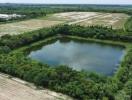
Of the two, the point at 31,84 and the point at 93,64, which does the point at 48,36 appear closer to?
the point at 93,64

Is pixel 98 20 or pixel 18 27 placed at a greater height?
pixel 98 20

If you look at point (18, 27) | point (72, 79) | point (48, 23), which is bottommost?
point (18, 27)

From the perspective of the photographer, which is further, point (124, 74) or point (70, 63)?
point (70, 63)

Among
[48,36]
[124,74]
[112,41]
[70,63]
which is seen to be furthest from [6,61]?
[112,41]

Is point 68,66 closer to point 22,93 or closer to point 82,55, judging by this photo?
point 82,55

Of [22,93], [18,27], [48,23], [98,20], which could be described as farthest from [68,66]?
[98,20]

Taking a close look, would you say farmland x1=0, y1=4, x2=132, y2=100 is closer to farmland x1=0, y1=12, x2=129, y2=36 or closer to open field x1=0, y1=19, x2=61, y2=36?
open field x1=0, y1=19, x2=61, y2=36
